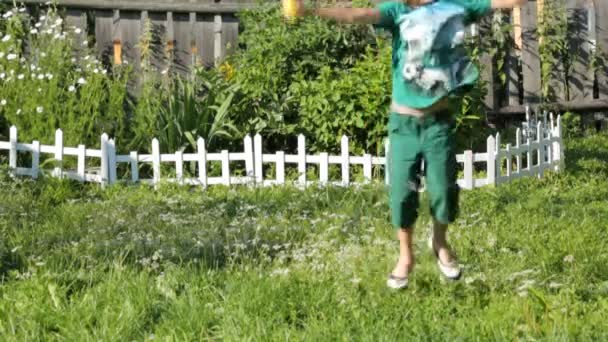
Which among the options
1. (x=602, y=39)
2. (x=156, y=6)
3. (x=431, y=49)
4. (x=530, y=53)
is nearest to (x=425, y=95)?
(x=431, y=49)

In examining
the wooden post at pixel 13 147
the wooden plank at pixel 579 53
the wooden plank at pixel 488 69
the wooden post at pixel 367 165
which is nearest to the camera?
the wooden post at pixel 367 165

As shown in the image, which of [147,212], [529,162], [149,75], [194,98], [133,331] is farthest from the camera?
[149,75]

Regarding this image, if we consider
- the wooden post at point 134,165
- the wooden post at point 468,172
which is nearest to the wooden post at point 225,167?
the wooden post at point 134,165

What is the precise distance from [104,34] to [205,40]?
3.12ft

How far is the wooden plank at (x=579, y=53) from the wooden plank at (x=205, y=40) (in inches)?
136

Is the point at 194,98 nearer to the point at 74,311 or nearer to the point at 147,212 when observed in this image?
the point at 147,212

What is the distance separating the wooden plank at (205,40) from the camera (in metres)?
9.90

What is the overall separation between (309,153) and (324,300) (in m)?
4.16

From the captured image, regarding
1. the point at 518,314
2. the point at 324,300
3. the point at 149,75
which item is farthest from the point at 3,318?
the point at 149,75

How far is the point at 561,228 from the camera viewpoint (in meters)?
6.02

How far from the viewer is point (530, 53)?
995 cm

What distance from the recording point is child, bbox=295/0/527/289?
472 centimetres

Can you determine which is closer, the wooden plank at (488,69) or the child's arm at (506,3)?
Result: the child's arm at (506,3)

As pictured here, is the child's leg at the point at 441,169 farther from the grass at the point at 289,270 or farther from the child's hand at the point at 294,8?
the child's hand at the point at 294,8
